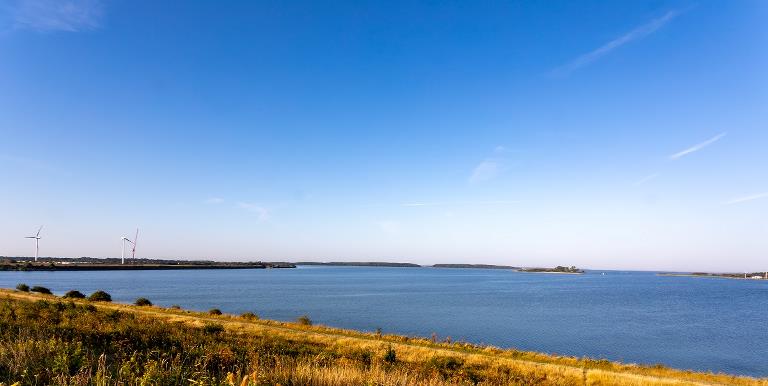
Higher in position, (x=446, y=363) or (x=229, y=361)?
(x=229, y=361)

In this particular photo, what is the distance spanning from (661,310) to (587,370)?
76013 millimetres

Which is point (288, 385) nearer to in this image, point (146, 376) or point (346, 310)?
point (146, 376)

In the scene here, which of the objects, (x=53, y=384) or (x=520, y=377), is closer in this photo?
(x=53, y=384)

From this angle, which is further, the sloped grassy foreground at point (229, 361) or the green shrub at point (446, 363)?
the green shrub at point (446, 363)

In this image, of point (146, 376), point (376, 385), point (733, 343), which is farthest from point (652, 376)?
point (733, 343)

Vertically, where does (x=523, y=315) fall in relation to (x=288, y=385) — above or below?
below

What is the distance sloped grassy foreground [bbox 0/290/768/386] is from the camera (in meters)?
7.83

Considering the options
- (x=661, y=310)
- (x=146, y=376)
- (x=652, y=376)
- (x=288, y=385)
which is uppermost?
(x=146, y=376)

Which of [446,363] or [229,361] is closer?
[229,361]

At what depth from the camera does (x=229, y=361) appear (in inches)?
521

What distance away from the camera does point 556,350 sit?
1810 inches

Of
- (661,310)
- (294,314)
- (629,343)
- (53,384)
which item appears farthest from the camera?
(661,310)

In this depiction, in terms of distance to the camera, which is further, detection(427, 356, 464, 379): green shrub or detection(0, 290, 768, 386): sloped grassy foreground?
detection(427, 356, 464, 379): green shrub

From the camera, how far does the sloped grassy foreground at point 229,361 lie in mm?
7832
